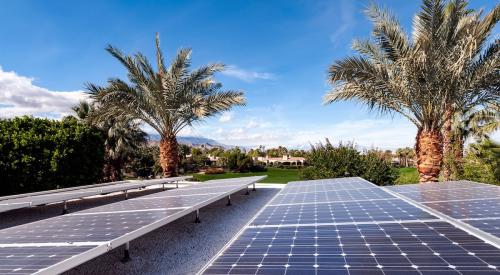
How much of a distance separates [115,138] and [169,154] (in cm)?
1144

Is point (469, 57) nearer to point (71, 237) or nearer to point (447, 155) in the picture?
point (447, 155)

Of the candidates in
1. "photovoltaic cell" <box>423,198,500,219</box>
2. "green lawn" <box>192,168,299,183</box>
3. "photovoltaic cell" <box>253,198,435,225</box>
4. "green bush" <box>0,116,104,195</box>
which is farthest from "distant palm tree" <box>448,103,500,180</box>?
"green bush" <box>0,116,104,195</box>

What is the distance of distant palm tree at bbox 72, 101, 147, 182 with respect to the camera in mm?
26203

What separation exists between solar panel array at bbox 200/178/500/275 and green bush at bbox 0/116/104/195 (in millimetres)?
13814

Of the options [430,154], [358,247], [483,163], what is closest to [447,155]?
[483,163]

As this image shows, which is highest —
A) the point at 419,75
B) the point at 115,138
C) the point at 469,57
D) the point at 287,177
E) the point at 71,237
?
the point at 469,57

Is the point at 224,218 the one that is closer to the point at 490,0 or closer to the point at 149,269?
the point at 149,269

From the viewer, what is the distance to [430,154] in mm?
11914

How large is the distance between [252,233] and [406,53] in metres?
10.3

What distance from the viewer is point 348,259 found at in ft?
9.00

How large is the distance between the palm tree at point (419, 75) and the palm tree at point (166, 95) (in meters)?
6.90

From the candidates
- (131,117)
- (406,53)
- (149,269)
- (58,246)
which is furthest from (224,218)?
(131,117)

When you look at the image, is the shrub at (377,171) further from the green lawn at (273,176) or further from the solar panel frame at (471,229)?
the solar panel frame at (471,229)

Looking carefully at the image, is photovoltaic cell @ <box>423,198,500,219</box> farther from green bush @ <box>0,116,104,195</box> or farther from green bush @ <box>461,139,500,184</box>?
green bush @ <box>0,116,104,195</box>
